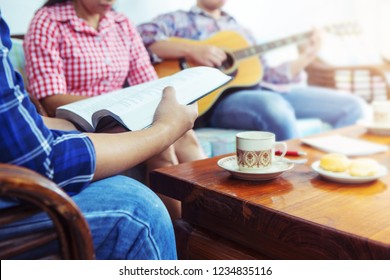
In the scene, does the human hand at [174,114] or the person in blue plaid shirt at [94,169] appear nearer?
the person in blue plaid shirt at [94,169]

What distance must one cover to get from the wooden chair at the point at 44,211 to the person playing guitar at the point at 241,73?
4.57ft

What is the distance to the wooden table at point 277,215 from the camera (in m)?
0.69

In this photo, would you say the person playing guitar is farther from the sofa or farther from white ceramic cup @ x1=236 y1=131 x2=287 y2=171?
white ceramic cup @ x1=236 y1=131 x2=287 y2=171

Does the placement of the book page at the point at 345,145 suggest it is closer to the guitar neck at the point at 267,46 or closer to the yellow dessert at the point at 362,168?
the yellow dessert at the point at 362,168

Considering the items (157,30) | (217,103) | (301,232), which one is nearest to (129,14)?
(157,30)

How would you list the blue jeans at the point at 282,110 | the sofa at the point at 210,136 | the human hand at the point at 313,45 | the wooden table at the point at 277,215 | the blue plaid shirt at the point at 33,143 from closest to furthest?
the blue plaid shirt at the point at 33,143 < the wooden table at the point at 277,215 < the sofa at the point at 210,136 < the blue jeans at the point at 282,110 < the human hand at the point at 313,45

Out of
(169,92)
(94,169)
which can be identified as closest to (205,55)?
(169,92)

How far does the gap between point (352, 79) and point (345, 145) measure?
Result: 148 cm

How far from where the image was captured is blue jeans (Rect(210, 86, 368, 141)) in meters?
1.86

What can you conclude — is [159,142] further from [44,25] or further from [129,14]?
[129,14]

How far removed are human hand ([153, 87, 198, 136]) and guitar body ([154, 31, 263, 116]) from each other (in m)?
1.08

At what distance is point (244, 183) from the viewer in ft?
3.04

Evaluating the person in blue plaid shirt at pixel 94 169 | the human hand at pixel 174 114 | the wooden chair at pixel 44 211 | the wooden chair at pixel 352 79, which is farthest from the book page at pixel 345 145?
the wooden chair at pixel 352 79

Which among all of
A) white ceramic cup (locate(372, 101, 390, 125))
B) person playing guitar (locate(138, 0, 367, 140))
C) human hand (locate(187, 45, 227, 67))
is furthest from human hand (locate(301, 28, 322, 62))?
white ceramic cup (locate(372, 101, 390, 125))
